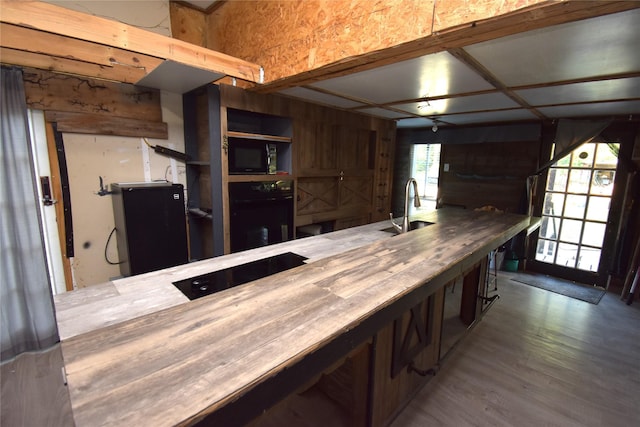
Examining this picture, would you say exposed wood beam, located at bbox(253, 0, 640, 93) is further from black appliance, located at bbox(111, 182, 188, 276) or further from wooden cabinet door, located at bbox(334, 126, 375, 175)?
wooden cabinet door, located at bbox(334, 126, 375, 175)

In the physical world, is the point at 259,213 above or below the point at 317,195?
below

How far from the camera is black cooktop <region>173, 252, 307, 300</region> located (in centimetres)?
120

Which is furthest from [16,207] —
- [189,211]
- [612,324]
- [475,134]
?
[475,134]

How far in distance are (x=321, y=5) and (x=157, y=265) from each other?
2.68 m

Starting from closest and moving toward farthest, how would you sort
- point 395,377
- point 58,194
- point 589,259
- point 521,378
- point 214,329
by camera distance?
1. point 214,329
2. point 395,377
3. point 521,378
4. point 58,194
5. point 589,259

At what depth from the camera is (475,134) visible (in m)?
4.55

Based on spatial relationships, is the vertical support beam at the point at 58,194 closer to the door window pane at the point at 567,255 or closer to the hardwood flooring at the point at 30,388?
the hardwood flooring at the point at 30,388

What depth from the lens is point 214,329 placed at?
2.68 feet

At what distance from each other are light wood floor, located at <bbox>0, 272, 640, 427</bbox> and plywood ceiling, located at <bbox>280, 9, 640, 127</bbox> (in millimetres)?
2250

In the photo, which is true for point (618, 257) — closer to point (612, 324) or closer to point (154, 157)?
point (612, 324)

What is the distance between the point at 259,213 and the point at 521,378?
2.77 m

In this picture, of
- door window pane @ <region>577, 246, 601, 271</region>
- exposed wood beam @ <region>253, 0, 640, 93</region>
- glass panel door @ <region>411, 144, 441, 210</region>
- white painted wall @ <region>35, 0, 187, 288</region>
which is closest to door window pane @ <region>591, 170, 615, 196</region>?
door window pane @ <region>577, 246, 601, 271</region>

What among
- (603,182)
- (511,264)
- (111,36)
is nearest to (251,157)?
(111,36)

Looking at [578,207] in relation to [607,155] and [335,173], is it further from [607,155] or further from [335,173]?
[335,173]
